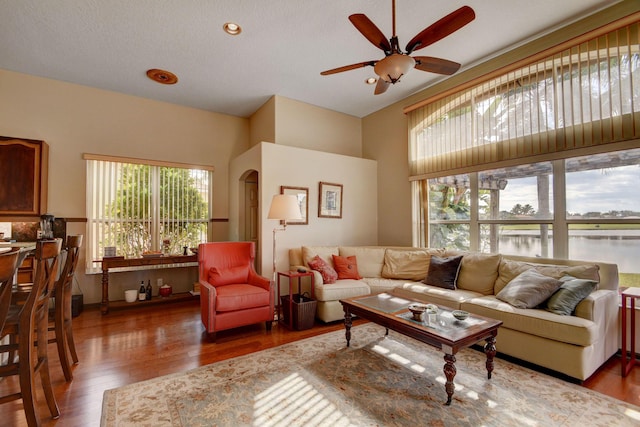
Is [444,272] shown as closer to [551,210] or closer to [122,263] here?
[551,210]

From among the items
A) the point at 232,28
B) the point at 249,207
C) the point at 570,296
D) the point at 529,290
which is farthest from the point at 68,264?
the point at 570,296

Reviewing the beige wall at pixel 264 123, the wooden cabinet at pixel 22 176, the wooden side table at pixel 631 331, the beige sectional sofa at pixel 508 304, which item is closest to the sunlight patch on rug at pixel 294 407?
the beige sectional sofa at pixel 508 304

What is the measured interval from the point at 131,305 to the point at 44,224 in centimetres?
160

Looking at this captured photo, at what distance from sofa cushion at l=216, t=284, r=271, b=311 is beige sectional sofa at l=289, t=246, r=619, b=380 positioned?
28.0 inches

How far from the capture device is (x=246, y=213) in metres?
5.37

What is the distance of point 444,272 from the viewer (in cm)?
370

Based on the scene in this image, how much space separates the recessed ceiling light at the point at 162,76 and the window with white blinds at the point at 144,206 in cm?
132

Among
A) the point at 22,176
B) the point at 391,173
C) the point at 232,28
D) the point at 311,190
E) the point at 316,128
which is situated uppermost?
the point at 232,28

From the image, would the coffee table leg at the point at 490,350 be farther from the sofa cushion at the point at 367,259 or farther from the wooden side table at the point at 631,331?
the sofa cushion at the point at 367,259

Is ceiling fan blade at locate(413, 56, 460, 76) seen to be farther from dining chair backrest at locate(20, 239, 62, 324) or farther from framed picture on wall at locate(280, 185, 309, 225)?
dining chair backrest at locate(20, 239, 62, 324)

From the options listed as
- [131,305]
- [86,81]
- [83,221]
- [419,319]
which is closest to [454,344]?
[419,319]

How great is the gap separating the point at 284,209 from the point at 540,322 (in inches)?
109

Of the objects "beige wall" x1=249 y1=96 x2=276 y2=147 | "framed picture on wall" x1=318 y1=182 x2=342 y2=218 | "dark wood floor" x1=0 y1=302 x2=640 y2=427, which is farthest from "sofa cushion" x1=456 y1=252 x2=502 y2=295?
"beige wall" x1=249 y1=96 x2=276 y2=147

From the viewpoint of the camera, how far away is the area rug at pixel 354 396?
1908mm
